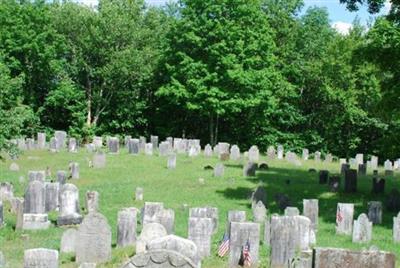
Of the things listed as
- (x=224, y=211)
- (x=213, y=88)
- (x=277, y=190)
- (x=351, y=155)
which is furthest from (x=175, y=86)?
(x=224, y=211)

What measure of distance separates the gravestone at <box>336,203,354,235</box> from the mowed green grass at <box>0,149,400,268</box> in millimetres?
234

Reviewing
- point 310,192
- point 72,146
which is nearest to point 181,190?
point 310,192

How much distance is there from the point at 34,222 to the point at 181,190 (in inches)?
298

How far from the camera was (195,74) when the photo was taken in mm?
42656

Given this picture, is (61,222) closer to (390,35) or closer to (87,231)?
(87,231)

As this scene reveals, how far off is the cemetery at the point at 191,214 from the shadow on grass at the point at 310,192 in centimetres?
4

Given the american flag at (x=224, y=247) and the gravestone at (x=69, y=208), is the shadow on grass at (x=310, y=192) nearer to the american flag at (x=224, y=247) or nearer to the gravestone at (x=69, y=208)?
the american flag at (x=224, y=247)

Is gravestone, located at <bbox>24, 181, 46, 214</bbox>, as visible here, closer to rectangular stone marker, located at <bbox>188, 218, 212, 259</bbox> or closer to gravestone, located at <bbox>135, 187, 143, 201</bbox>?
gravestone, located at <bbox>135, 187, 143, 201</bbox>

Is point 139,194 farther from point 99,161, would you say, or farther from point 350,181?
point 99,161

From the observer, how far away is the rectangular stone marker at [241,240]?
1295 centimetres

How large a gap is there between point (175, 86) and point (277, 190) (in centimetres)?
2162

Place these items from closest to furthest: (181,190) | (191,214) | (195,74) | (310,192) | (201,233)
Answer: (201,233)
(191,214)
(310,192)
(181,190)
(195,74)

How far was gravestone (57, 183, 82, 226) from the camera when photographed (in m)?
16.7

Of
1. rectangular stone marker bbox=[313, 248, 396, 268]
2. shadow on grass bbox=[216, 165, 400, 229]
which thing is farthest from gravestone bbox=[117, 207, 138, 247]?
rectangular stone marker bbox=[313, 248, 396, 268]
